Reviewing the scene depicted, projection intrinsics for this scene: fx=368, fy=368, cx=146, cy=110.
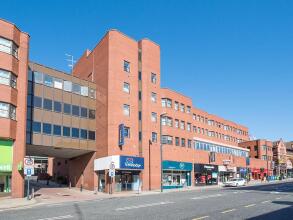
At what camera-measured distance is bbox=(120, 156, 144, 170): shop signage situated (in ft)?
143

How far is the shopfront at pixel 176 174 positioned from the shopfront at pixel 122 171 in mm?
6487

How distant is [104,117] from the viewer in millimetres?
45875

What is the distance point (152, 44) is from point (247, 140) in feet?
222

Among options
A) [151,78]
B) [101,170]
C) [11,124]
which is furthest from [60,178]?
[11,124]

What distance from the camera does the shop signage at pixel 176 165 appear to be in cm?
5231

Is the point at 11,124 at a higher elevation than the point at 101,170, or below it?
higher

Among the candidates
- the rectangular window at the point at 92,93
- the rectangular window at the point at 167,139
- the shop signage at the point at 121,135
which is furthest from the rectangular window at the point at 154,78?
the shop signage at the point at 121,135

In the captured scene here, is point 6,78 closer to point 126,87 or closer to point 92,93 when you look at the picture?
point 92,93

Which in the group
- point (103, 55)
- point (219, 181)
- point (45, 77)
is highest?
point (103, 55)

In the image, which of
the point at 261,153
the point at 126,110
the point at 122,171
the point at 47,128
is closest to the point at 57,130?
the point at 47,128

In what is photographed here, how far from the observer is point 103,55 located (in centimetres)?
4816

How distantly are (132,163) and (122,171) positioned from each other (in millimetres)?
1552

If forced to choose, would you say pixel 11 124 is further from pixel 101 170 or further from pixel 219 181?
pixel 219 181

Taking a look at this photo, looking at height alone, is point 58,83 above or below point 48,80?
below
